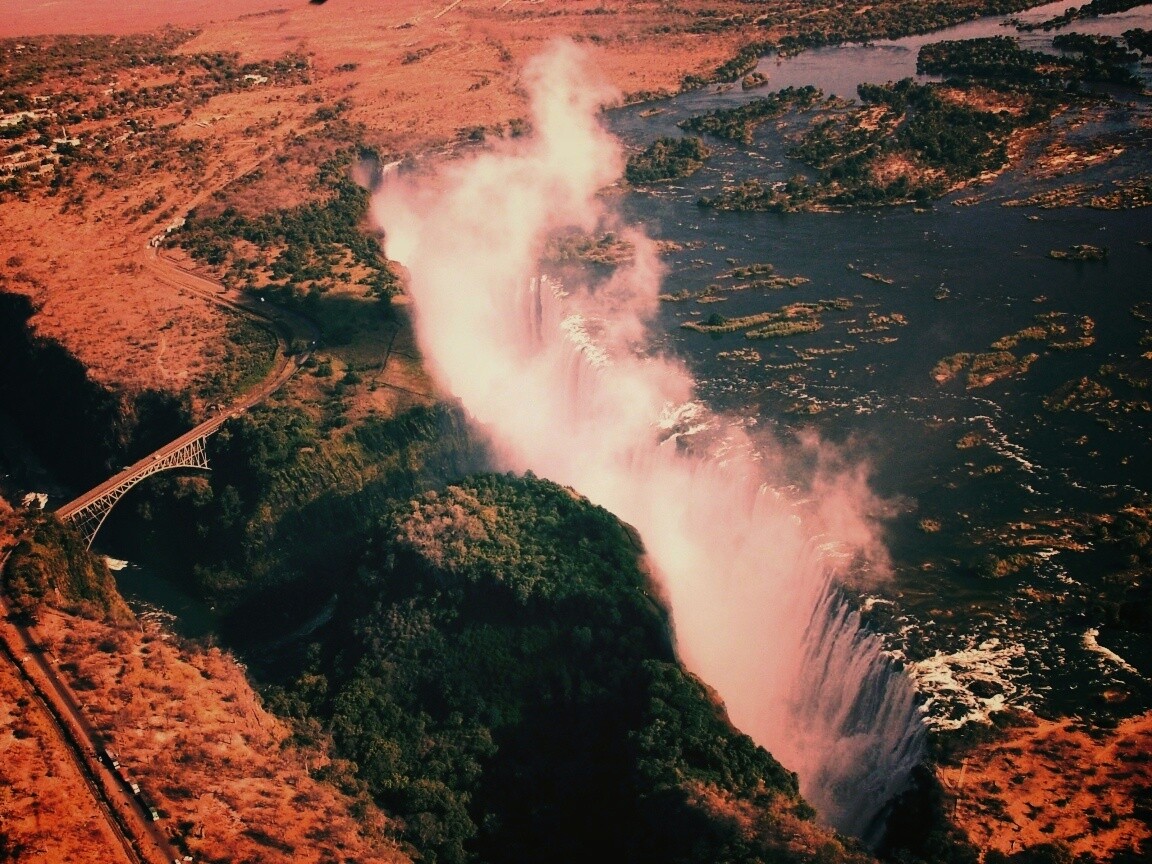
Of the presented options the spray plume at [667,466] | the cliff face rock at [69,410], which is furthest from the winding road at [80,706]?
the spray plume at [667,466]

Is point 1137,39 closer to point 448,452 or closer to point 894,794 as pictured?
point 448,452

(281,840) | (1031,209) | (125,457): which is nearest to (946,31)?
(1031,209)

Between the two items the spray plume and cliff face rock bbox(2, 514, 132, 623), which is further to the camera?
cliff face rock bbox(2, 514, 132, 623)

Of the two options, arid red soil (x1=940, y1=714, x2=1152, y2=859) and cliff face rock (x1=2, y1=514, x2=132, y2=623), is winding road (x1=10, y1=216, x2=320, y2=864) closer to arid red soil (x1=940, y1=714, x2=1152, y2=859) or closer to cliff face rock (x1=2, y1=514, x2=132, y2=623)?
cliff face rock (x1=2, y1=514, x2=132, y2=623)

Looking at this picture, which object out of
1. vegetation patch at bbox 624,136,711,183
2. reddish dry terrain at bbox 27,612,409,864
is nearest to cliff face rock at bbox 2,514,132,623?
reddish dry terrain at bbox 27,612,409,864

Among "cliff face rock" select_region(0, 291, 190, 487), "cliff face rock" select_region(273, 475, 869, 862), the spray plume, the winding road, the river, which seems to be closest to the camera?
the winding road

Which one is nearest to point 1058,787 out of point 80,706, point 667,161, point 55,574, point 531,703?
point 531,703

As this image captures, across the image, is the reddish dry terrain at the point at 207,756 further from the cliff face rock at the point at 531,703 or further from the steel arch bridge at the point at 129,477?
the steel arch bridge at the point at 129,477

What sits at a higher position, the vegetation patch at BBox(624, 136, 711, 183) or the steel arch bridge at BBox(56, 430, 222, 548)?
the vegetation patch at BBox(624, 136, 711, 183)

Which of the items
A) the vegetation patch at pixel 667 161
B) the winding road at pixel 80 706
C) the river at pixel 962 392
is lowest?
the winding road at pixel 80 706
